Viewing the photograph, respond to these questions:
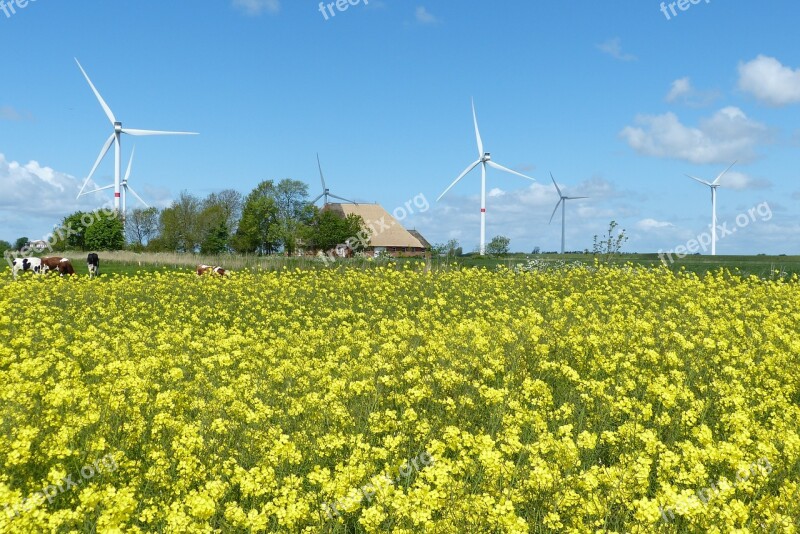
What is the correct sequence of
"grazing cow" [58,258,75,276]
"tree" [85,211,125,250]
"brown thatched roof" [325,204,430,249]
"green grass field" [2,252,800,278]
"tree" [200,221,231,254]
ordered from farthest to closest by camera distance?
"brown thatched roof" [325,204,430,249], "tree" [200,221,231,254], "tree" [85,211,125,250], "green grass field" [2,252,800,278], "grazing cow" [58,258,75,276]

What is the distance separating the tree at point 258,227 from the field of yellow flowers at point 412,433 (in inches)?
2721

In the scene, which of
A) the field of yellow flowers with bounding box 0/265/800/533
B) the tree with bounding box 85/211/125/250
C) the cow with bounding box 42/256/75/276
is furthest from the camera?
the tree with bounding box 85/211/125/250

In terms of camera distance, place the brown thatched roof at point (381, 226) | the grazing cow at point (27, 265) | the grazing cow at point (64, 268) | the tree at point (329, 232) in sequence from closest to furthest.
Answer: the grazing cow at point (27, 265) < the grazing cow at point (64, 268) < the tree at point (329, 232) < the brown thatched roof at point (381, 226)

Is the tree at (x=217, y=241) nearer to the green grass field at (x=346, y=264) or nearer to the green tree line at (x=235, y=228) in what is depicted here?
the green tree line at (x=235, y=228)

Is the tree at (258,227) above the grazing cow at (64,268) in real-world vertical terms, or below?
above

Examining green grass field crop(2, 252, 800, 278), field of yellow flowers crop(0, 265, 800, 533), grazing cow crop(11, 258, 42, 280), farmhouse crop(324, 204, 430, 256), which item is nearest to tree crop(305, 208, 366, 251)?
farmhouse crop(324, 204, 430, 256)

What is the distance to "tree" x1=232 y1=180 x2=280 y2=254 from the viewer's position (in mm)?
84562

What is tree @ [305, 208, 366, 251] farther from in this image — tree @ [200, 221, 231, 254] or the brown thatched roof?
the brown thatched roof

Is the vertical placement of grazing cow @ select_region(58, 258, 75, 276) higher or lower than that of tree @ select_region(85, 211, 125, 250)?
lower

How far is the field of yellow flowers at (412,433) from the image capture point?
529 centimetres

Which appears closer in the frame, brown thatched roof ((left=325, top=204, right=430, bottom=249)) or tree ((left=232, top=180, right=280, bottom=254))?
tree ((left=232, top=180, right=280, bottom=254))

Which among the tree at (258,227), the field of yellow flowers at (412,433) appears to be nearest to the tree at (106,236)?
the tree at (258,227)

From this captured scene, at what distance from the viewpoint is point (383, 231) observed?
354 ft

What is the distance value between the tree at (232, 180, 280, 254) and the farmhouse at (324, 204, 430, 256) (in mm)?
18514
